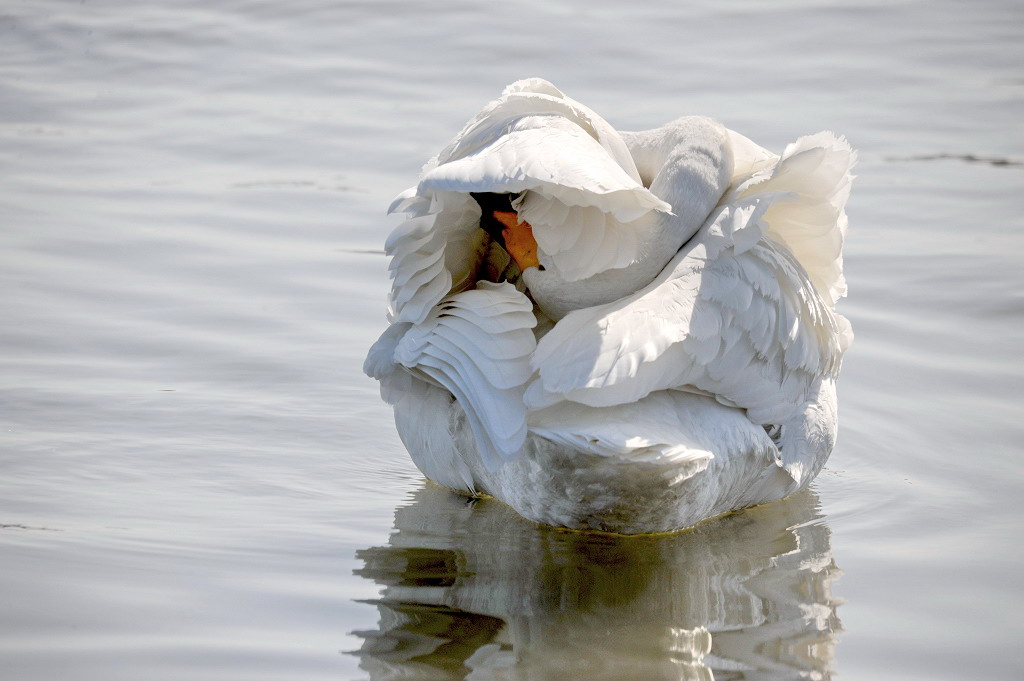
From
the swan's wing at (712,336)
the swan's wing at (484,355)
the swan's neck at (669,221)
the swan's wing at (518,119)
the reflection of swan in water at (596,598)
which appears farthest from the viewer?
the swan's wing at (518,119)

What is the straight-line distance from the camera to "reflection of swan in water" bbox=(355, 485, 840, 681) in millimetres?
3680

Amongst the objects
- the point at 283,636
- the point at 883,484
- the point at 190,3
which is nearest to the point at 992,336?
the point at 883,484

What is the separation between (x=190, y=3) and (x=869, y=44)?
21.9ft

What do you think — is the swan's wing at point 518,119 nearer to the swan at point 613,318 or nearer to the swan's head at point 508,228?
the swan at point 613,318

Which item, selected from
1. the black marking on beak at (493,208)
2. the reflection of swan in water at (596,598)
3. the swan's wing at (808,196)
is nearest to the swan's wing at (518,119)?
the black marking on beak at (493,208)

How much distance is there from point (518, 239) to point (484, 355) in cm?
49

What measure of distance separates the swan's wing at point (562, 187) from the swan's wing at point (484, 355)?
22 centimetres

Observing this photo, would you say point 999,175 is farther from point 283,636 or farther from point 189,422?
point 283,636

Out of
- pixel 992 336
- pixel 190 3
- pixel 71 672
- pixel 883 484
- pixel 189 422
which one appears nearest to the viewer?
pixel 71 672

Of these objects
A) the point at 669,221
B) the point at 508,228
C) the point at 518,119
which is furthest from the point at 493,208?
the point at 669,221

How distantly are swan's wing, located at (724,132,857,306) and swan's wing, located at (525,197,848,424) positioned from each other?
11 cm

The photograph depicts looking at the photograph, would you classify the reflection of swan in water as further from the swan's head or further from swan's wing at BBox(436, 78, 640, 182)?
swan's wing at BBox(436, 78, 640, 182)

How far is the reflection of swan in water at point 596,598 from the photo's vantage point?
3680 millimetres

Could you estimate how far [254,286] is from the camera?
23.9 feet
